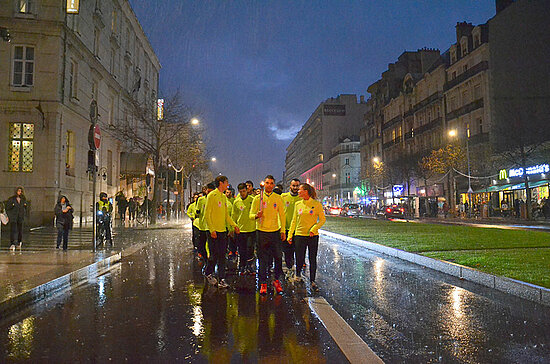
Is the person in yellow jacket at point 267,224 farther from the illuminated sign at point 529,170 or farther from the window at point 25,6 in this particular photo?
the illuminated sign at point 529,170

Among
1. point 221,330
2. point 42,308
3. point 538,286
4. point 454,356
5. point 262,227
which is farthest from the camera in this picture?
point 262,227

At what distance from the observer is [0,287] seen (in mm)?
6812

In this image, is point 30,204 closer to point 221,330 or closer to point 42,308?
point 42,308

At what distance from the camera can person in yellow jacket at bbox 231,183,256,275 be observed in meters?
8.98

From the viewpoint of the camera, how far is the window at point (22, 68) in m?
23.3

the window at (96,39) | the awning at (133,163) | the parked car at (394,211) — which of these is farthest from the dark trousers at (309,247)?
the parked car at (394,211)

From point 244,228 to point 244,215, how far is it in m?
0.26

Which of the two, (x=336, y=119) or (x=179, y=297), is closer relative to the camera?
(x=179, y=297)

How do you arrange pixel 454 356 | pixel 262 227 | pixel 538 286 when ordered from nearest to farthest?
pixel 454 356 → pixel 538 286 → pixel 262 227

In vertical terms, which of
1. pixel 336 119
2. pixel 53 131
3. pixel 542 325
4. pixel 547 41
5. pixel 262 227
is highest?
pixel 336 119

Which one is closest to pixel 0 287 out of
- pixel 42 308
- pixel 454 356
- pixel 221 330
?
pixel 42 308

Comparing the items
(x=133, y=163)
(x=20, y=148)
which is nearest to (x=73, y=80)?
(x=20, y=148)

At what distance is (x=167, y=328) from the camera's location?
5059 mm

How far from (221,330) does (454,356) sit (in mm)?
2422
